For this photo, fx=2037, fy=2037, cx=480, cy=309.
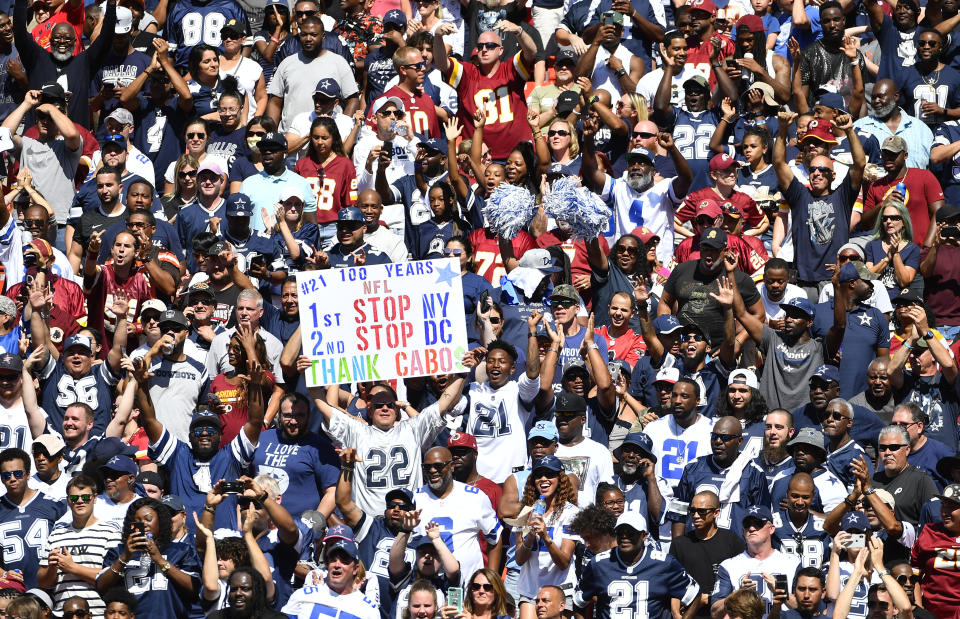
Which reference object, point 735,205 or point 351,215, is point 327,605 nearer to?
point 351,215

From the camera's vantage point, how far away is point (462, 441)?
13.7 metres

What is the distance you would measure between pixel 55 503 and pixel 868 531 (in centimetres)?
535

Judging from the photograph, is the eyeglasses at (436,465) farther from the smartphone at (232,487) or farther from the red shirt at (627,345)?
the red shirt at (627,345)

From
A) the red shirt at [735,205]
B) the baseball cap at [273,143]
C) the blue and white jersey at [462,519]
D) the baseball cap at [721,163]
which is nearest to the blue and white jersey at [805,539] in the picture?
the blue and white jersey at [462,519]

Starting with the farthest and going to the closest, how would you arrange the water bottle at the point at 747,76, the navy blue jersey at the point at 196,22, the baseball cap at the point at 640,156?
the navy blue jersey at the point at 196,22 → the water bottle at the point at 747,76 → the baseball cap at the point at 640,156

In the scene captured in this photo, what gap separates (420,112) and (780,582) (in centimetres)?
676

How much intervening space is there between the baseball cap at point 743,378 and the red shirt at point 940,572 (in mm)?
1791

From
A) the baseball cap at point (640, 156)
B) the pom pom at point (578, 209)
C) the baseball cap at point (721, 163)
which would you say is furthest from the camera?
the baseball cap at point (640, 156)

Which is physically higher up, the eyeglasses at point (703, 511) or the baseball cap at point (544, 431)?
the baseball cap at point (544, 431)

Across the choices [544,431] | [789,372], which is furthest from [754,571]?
[789,372]

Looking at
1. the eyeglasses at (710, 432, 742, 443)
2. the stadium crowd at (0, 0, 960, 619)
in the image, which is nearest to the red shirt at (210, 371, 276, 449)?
the stadium crowd at (0, 0, 960, 619)

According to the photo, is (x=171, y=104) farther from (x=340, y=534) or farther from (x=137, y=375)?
(x=340, y=534)

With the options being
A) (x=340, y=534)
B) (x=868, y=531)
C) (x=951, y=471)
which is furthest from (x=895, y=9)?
(x=340, y=534)

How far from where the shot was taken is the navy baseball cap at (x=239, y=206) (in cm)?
1586
